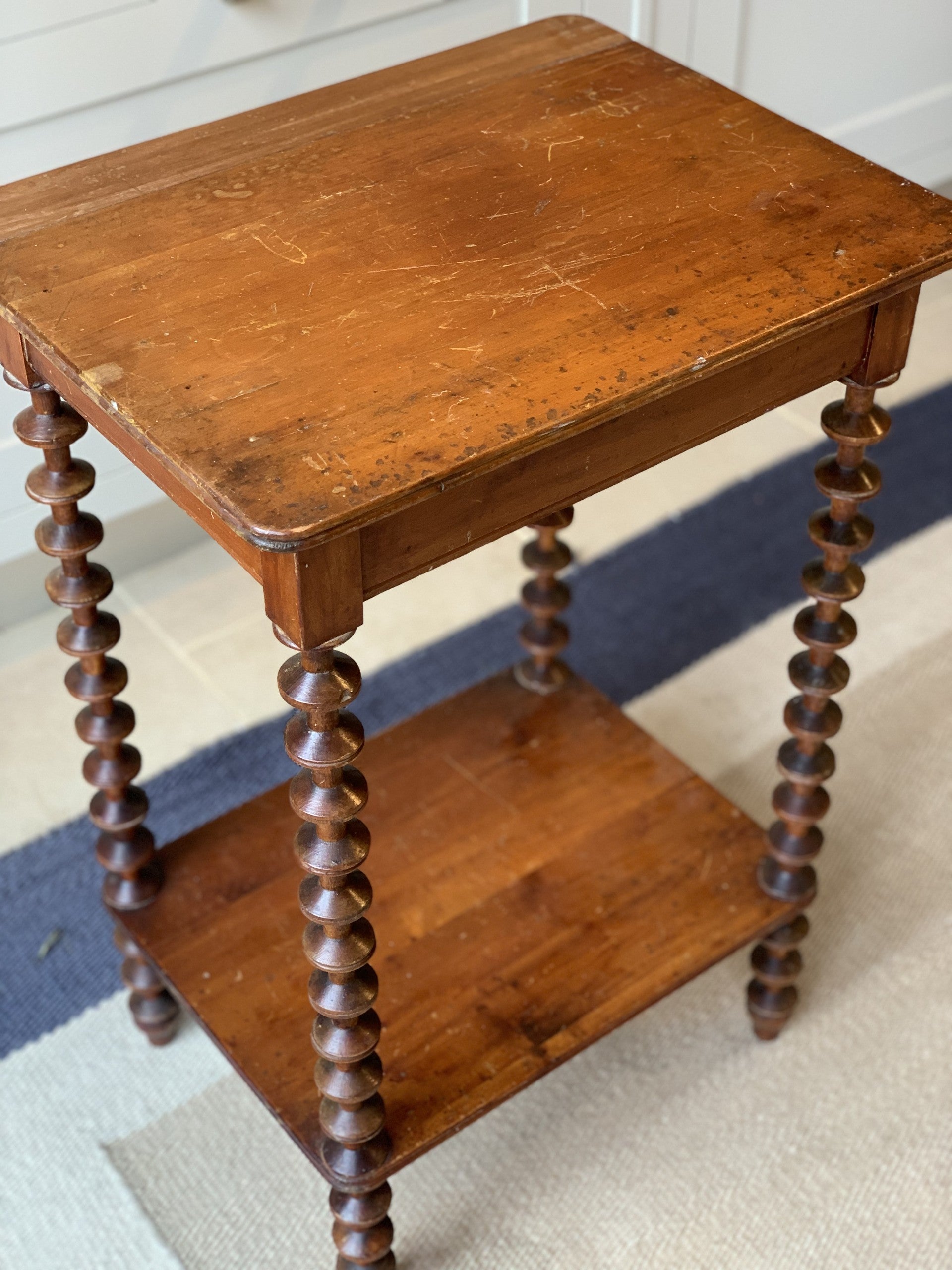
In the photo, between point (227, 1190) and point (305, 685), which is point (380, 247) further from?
point (227, 1190)

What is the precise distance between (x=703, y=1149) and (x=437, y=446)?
2.59 feet

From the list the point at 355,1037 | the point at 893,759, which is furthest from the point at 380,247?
the point at 893,759

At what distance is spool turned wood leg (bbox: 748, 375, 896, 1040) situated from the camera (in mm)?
1110

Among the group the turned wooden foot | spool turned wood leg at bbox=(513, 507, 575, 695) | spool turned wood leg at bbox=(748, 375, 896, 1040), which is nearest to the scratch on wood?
spool turned wood leg at bbox=(748, 375, 896, 1040)

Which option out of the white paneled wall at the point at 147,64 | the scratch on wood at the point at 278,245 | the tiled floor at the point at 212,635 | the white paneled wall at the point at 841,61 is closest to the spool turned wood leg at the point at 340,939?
the scratch on wood at the point at 278,245

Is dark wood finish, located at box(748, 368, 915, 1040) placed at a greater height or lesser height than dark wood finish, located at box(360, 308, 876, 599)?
lesser

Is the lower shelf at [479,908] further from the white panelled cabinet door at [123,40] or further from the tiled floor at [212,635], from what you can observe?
the white panelled cabinet door at [123,40]

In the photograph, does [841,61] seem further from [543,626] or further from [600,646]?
[543,626]

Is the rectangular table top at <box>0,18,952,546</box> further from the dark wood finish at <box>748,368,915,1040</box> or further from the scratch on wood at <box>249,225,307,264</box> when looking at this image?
the dark wood finish at <box>748,368,915,1040</box>

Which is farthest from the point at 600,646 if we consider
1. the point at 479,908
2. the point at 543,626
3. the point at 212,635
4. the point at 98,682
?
the point at 98,682

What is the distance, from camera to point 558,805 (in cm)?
140

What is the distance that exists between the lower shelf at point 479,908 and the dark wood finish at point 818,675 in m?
0.05

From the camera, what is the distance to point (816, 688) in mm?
1205

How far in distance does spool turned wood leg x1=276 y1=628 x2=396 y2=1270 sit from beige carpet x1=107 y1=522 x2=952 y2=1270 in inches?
5.2
